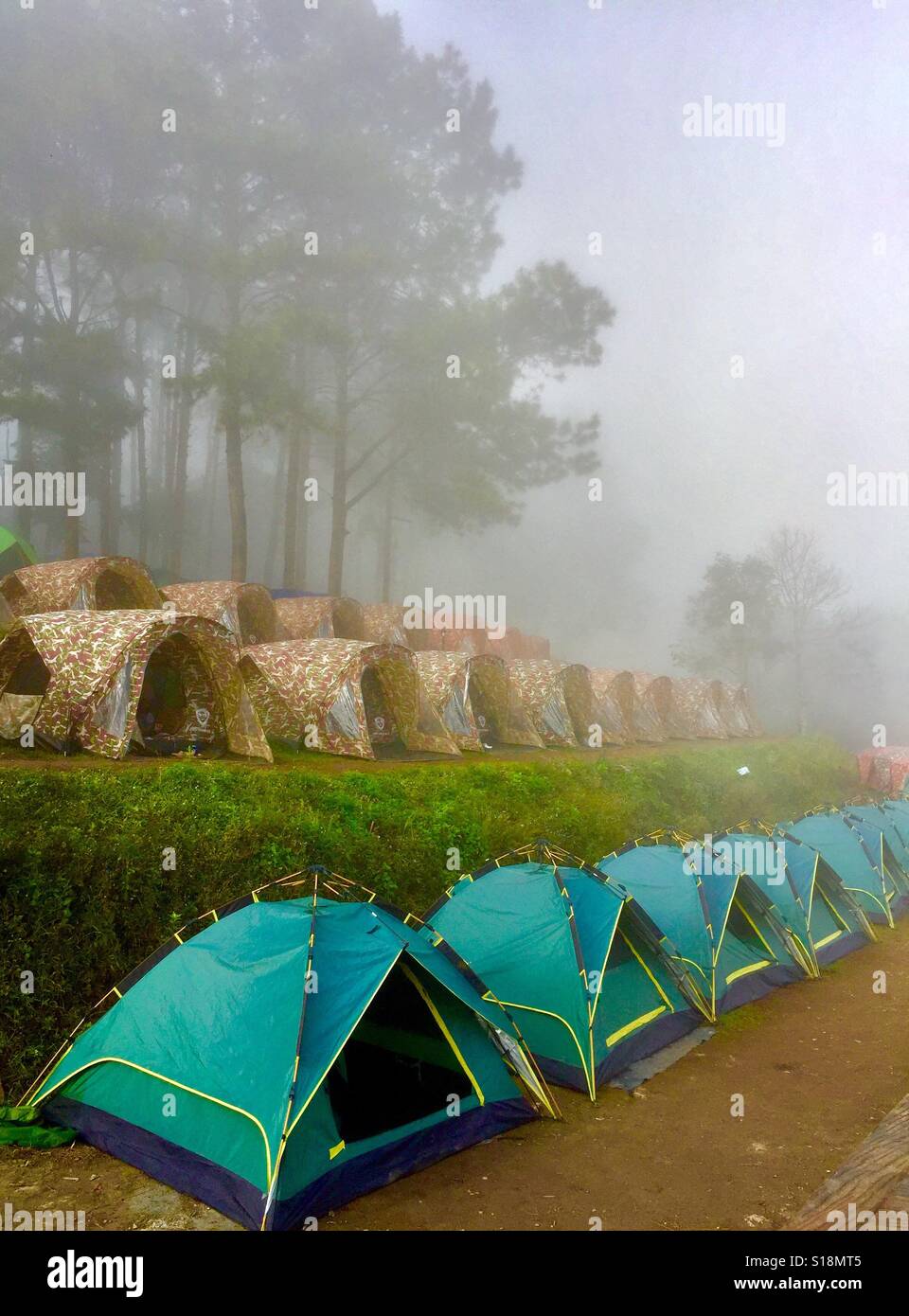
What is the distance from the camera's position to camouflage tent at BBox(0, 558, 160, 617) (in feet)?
59.2

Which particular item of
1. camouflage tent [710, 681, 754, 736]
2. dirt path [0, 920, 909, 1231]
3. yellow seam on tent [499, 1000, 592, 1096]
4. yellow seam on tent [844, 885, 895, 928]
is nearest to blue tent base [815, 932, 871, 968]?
yellow seam on tent [844, 885, 895, 928]

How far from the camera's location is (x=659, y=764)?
19.7 metres

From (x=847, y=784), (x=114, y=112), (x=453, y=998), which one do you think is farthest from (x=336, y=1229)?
(x=114, y=112)

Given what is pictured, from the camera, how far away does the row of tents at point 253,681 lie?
39.9ft

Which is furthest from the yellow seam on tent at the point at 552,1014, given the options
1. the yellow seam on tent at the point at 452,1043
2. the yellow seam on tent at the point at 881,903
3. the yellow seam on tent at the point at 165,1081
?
the yellow seam on tent at the point at 881,903

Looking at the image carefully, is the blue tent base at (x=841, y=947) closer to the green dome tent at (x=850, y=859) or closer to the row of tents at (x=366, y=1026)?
the green dome tent at (x=850, y=859)

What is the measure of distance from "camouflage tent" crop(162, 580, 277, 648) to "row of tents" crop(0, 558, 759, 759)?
0.04 meters

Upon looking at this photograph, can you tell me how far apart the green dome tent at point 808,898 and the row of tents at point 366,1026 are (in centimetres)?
183

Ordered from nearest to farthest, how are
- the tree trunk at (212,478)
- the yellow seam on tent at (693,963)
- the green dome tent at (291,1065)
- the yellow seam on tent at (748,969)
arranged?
the green dome tent at (291,1065) → the yellow seam on tent at (693,963) → the yellow seam on tent at (748,969) → the tree trunk at (212,478)

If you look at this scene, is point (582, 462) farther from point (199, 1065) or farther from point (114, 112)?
point (199, 1065)

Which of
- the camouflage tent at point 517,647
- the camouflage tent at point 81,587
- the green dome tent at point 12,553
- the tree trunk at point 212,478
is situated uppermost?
the tree trunk at point 212,478

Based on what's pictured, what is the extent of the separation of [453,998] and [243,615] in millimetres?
15157

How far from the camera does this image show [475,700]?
20750 millimetres

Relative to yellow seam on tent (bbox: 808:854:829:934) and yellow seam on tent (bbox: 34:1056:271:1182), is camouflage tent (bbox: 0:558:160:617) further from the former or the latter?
yellow seam on tent (bbox: 808:854:829:934)
